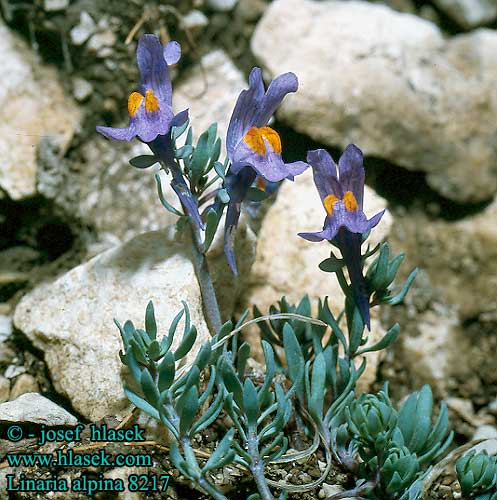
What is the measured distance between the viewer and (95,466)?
2.13 metres

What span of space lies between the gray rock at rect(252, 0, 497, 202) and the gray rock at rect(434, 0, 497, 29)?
24cm

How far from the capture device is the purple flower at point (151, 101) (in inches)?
85.8

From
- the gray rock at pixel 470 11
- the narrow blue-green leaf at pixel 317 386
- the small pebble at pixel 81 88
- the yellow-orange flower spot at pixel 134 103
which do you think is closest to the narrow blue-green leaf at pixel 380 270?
the narrow blue-green leaf at pixel 317 386

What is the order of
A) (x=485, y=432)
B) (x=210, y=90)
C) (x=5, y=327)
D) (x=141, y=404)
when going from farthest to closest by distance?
(x=210, y=90) < (x=485, y=432) < (x=5, y=327) < (x=141, y=404)

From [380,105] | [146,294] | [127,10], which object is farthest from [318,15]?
[146,294]

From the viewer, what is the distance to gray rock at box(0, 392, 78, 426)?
7.41 ft

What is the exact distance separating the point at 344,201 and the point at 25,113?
1842mm

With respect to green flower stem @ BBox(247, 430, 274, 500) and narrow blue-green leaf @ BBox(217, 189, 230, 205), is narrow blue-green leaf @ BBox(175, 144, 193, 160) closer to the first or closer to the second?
narrow blue-green leaf @ BBox(217, 189, 230, 205)

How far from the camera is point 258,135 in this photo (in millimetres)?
2223

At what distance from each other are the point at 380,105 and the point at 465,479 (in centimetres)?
193

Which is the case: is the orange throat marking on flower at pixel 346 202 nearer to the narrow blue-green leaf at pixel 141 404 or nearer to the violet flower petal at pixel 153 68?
the violet flower petal at pixel 153 68

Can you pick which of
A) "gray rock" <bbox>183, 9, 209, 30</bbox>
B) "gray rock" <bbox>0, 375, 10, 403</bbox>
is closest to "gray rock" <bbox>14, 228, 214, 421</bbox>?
"gray rock" <bbox>0, 375, 10, 403</bbox>

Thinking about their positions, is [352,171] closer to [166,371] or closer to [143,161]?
[143,161]

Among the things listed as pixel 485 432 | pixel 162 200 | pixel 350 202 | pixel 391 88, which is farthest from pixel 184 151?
pixel 485 432
